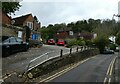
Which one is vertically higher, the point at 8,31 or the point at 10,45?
the point at 8,31

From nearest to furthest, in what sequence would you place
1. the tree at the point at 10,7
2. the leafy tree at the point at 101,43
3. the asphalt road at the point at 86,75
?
the asphalt road at the point at 86,75, the tree at the point at 10,7, the leafy tree at the point at 101,43

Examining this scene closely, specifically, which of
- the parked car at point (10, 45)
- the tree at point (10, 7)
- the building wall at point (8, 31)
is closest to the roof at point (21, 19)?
the tree at point (10, 7)

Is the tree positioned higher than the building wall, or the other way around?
the tree

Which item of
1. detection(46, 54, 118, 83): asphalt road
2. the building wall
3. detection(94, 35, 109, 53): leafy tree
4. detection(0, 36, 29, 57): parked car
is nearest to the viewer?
detection(46, 54, 118, 83): asphalt road

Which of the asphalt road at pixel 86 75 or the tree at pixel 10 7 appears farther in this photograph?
the tree at pixel 10 7

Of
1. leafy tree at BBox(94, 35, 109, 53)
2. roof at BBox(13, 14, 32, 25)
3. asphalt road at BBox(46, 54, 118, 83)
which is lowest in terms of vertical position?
asphalt road at BBox(46, 54, 118, 83)

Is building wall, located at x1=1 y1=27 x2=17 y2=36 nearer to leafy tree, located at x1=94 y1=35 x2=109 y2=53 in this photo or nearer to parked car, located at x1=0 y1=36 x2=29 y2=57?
parked car, located at x1=0 y1=36 x2=29 y2=57

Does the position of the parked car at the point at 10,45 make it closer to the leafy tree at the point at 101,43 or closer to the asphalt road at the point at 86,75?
the asphalt road at the point at 86,75

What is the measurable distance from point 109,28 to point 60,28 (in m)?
28.8

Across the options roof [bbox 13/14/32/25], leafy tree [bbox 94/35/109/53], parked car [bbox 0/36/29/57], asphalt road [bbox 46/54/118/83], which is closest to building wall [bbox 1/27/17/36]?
parked car [bbox 0/36/29/57]

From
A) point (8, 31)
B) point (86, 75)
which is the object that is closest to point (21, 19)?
point (8, 31)

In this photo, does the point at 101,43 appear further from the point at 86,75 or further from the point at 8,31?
the point at 86,75

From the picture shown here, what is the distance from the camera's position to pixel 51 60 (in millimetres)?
25469

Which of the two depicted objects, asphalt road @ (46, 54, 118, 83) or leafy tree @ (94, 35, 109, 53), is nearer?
asphalt road @ (46, 54, 118, 83)
